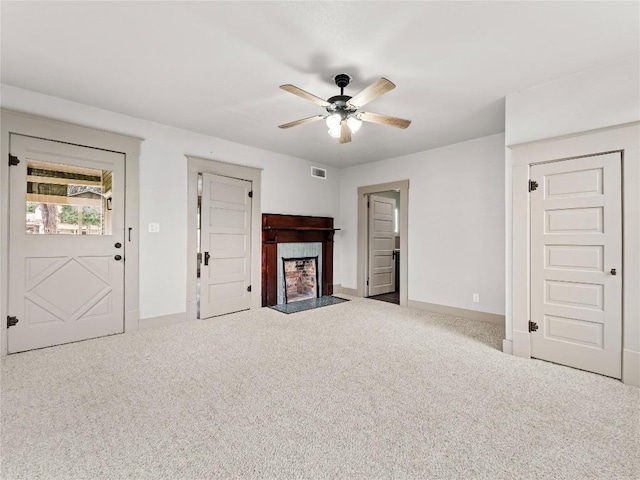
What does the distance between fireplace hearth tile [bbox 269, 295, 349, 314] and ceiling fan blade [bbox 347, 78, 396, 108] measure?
10.4 feet

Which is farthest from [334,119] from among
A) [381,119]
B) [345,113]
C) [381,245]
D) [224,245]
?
[381,245]

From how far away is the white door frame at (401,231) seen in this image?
5258 mm

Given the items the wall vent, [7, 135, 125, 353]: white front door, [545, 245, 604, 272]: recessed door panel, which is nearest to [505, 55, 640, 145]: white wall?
[545, 245, 604, 272]: recessed door panel

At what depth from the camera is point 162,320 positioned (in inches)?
157

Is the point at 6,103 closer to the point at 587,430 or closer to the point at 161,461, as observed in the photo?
the point at 161,461

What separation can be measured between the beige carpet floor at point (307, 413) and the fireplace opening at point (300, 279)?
2.14m

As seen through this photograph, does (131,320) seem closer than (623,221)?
No

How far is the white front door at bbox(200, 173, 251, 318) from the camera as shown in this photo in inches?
173

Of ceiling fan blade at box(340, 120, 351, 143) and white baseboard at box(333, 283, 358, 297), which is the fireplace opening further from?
ceiling fan blade at box(340, 120, 351, 143)

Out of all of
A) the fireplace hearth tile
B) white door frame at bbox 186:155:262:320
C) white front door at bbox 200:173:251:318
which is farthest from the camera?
the fireplace hearth tile

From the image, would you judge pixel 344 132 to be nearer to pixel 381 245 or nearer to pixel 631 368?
pixel 631 368

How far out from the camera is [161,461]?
5.16ft

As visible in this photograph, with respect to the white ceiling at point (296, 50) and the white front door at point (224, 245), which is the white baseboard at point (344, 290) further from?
the white ceiling at point (296, 50)

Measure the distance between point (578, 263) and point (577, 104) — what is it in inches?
53.6
